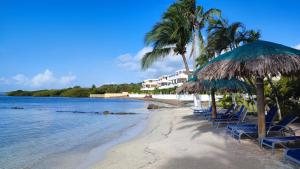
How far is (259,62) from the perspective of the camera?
6020 mm

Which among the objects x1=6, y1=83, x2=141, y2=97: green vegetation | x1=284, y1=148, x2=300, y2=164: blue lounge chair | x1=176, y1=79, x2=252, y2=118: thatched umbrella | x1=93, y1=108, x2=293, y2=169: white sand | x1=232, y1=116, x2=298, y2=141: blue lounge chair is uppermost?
x1=6, y1=83, x2=141, y2=97: green vegetation

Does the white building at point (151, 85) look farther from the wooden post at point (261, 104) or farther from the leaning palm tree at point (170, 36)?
the wooden post at point (261, 104)

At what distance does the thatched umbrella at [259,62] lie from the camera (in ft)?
19.6

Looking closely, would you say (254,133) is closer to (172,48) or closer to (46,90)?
(172,48)

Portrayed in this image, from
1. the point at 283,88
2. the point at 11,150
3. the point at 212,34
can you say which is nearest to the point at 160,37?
the point at 212,34

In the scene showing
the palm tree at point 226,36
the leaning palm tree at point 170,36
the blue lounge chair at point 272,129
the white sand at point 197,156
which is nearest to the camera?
the white sand at point 197,156

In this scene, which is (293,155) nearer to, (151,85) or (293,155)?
(293,155)

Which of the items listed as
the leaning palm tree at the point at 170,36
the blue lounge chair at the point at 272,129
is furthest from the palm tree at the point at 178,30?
the blue lounge chair at the point at 272,129

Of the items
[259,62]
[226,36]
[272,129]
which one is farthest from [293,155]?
[226,36]

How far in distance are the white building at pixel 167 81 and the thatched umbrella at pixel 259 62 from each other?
222ft

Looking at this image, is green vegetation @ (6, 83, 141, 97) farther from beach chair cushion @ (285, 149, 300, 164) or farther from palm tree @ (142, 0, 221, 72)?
beach chair cushion @ (285, 149, 300, 164)

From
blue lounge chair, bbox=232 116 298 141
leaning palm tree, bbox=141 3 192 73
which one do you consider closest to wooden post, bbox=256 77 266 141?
blue lounge chair, bbox=232 116 298 141

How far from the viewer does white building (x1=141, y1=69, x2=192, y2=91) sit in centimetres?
7806

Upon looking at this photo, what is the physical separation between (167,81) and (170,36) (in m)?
75.9
